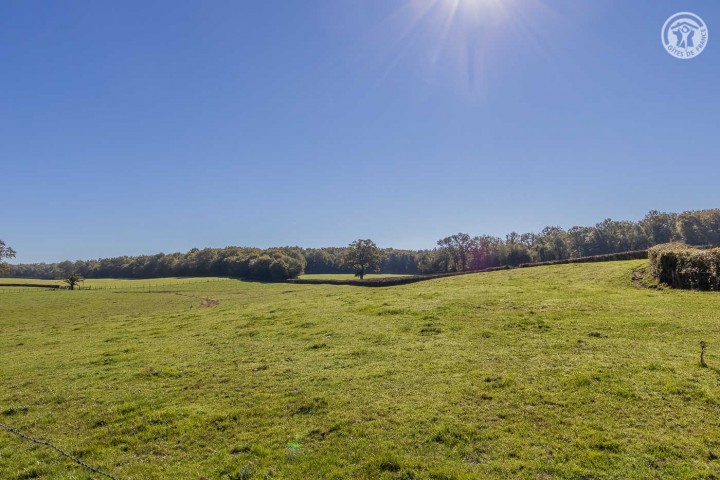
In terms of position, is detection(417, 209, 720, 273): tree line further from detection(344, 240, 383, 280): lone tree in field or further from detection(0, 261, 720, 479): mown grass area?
detection(0, 261, 720, 479): mown grass area

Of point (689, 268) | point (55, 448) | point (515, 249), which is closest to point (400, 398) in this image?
point (55, 448)

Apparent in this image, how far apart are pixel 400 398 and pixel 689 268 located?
2901 centimetres

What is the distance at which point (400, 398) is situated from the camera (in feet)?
46.2

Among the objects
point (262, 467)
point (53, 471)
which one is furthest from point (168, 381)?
point (262, 467)

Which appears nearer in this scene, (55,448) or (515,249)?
(55,448)

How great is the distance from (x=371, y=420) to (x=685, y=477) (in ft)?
26.8

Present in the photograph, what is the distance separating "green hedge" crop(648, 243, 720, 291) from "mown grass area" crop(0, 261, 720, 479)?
2607 mm

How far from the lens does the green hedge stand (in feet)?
90.5

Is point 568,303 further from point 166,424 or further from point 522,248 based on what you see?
point 522,248

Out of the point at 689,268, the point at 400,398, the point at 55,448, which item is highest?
the point at 689,268

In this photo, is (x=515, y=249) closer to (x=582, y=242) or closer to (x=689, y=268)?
(x=582, y=242)

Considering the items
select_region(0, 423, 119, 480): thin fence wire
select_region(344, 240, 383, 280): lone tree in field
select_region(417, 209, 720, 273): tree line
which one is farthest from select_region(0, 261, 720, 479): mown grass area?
select_region(417, 209, 720, 273): tree line

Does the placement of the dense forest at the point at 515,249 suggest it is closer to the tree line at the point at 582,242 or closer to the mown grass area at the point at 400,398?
the tree line at the point at 582,242

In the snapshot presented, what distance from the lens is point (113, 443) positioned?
12.2 m
